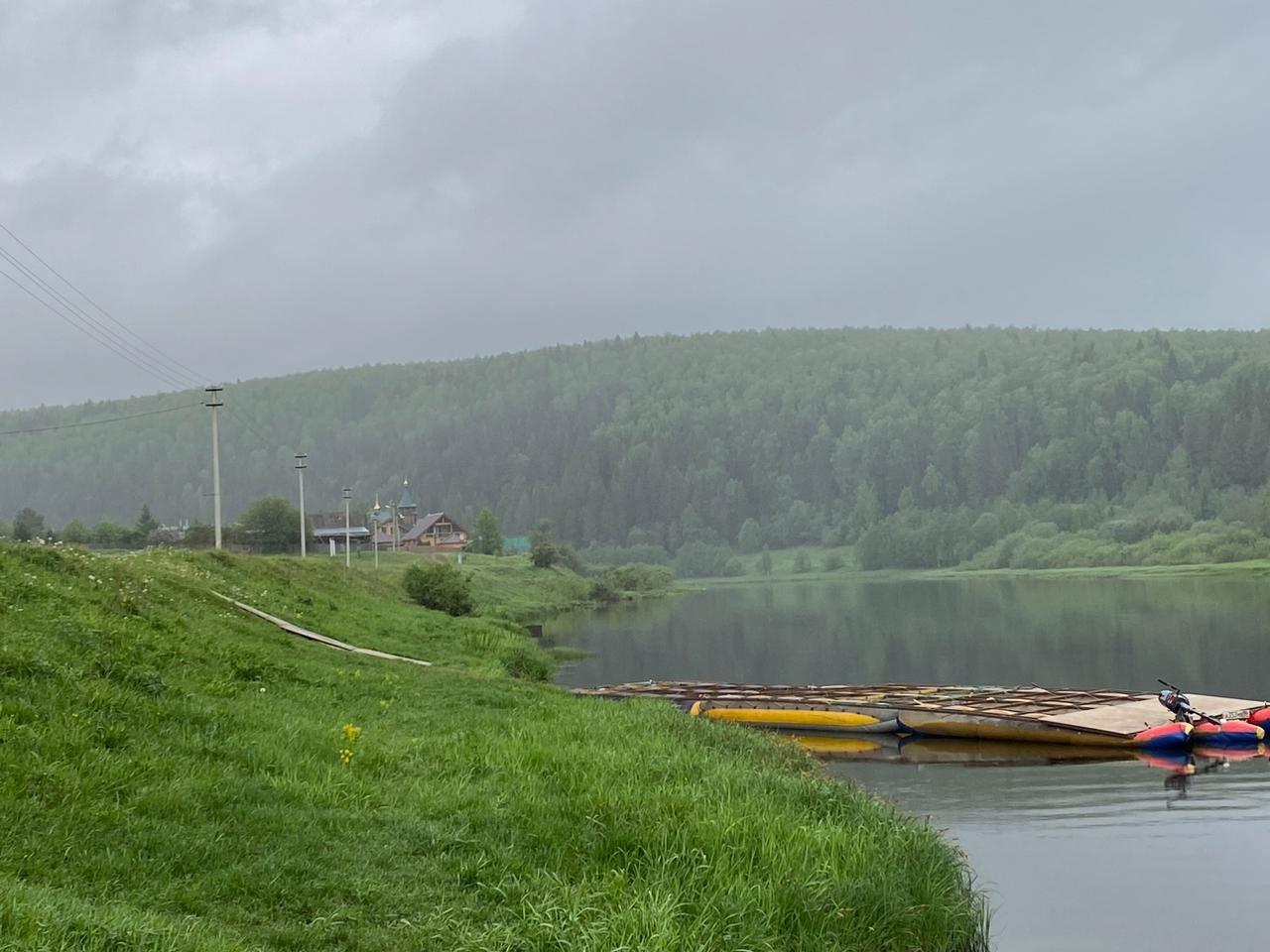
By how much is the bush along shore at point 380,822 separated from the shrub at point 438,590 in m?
39.3

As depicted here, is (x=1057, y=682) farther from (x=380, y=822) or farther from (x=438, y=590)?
(x=380, y=822)

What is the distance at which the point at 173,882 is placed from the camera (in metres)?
10.7

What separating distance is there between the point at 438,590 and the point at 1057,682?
1132 inches

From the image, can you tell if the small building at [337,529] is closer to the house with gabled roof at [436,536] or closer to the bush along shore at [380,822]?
the house with gabled roof at [436,536]

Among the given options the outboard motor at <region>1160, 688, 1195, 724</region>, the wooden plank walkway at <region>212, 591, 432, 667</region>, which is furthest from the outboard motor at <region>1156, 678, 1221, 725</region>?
the wooden plank walkway at <region>212, 591, 432, 667</region>

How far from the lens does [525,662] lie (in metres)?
42.3

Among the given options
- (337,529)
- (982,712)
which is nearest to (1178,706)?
(982,712)

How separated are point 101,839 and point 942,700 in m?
34.3

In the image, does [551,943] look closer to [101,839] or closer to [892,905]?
[101,839]

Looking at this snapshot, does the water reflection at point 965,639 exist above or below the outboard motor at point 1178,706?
below

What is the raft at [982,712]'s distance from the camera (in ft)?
113

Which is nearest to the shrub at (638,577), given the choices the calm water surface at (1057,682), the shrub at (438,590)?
the calm water surface at (1057,682)

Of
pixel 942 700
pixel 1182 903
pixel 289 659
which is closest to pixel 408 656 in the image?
pixel 289 659

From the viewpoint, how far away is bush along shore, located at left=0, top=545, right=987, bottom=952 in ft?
35.3
